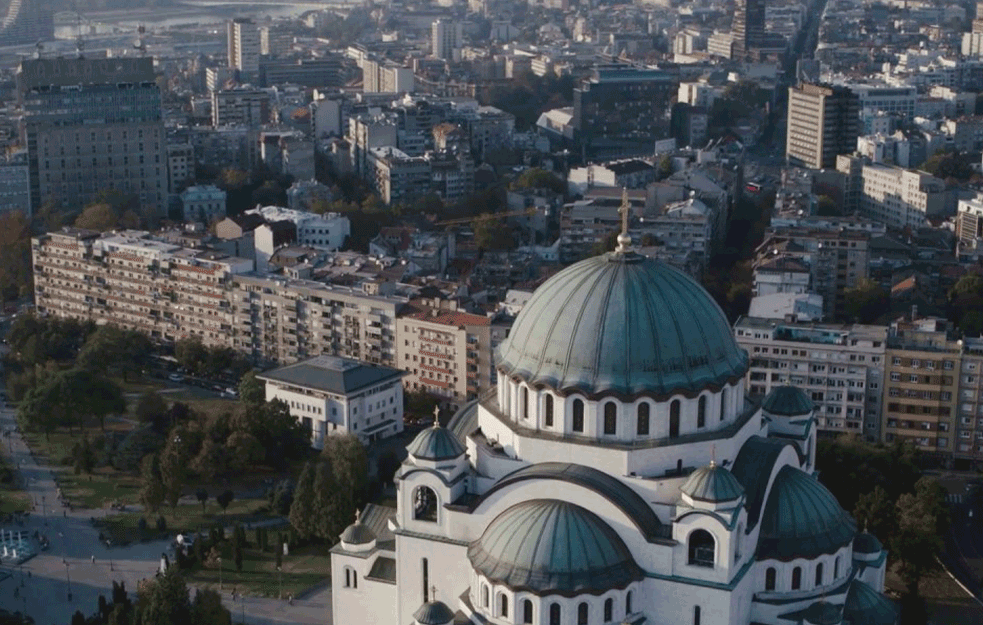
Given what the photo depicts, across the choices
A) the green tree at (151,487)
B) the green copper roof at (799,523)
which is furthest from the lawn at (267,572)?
the green copper roof at (799,523)

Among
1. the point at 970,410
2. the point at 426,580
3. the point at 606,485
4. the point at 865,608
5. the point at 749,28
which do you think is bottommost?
the point at 970,410

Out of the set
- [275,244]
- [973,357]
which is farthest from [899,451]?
[275,244]

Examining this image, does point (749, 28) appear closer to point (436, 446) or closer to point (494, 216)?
point (494, 216)

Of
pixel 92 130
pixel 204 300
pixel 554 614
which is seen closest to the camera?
pixel 554 614

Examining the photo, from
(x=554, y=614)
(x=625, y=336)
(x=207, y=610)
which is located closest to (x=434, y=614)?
(x=554, y=614)

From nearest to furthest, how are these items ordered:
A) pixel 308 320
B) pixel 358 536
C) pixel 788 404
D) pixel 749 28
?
1. pixel 358 536
2. pixel 788 404
3. pixel 308 320
4. pixel 749 28

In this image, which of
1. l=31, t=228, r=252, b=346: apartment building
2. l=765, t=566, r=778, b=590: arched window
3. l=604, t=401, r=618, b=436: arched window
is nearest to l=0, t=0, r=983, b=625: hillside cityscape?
l=765, t=566, r=778, b=590: arched window

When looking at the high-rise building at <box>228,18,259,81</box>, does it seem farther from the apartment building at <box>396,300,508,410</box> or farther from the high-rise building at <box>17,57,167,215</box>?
the apartment building at <box>396,300,508,410</box>
